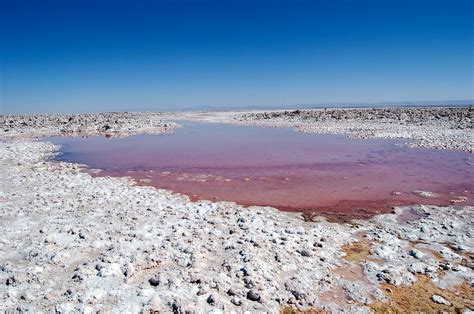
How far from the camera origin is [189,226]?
8586mm

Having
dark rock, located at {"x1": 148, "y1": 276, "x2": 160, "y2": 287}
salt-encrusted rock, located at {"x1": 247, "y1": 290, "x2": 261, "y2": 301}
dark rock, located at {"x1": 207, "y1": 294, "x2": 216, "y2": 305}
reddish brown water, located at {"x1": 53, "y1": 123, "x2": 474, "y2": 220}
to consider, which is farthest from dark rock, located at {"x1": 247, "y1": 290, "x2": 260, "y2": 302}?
reddish brown water, located at {"x1": 53, "y1": 123, "x2": 474, "y2": 220}

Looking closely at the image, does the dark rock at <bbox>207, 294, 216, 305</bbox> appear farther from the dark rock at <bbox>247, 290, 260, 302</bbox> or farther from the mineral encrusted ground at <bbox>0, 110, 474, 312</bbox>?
the dark rock at <bbox>247, 290, 260, 302</bbox>

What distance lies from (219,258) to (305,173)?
32.0 feet

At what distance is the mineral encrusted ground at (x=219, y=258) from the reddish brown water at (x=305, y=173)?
1.52 meters

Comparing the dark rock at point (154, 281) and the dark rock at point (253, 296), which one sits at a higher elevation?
the dark rock at point (154, 281)

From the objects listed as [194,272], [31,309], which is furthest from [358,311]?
[31,309]

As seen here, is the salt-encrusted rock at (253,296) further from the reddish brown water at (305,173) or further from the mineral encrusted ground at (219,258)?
the reddish brown water at (305,173)

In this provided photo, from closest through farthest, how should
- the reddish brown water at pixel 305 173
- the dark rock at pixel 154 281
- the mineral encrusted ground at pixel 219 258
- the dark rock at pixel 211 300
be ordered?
the dark rock at pixel 211 300
the mineral encrusted ground at pixel 219 258
the dark rock at pixel 154 281
the reddish brown water at pixel 305 173

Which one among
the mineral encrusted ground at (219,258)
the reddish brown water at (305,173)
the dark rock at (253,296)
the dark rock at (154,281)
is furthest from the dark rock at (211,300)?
the reddish brown water at (305,173)

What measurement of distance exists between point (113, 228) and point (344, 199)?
24.3ft

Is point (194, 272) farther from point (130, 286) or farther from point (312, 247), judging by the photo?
point (312, 247)

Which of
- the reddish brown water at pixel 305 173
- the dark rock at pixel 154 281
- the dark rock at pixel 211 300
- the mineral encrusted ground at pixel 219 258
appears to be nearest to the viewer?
the dark rock at pixel 211 300

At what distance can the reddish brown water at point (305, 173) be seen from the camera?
38.2 ft

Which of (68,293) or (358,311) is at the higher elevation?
(68,293)
